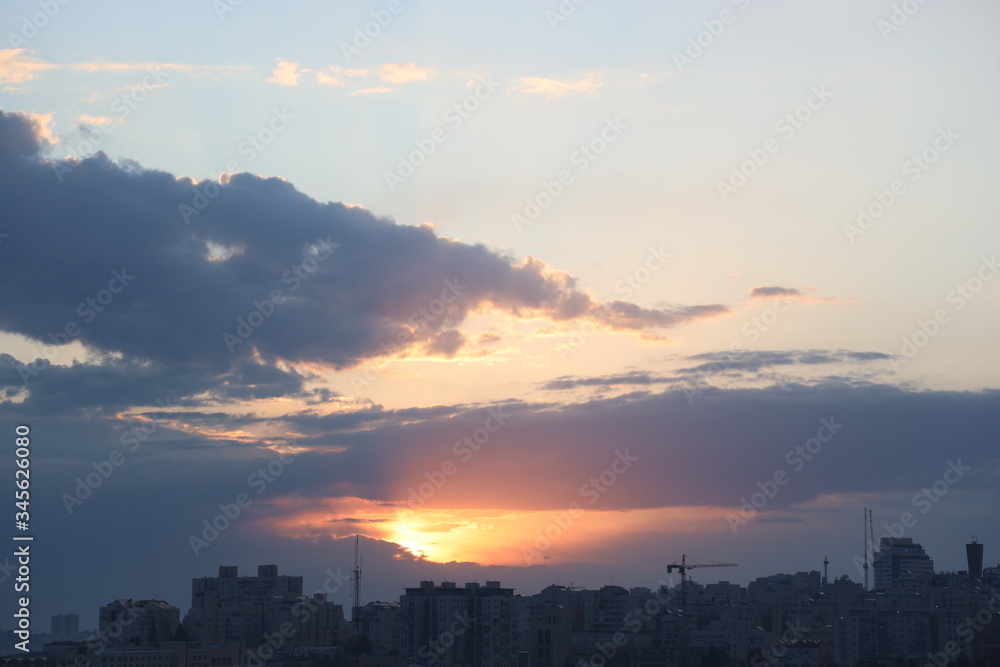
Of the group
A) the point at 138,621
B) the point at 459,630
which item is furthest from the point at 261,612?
the point at 459,630

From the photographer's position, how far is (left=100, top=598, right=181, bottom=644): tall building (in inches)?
4139

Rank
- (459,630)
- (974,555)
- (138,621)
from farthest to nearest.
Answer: (974,555), (138,621), (459,630)

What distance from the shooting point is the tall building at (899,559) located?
591ft

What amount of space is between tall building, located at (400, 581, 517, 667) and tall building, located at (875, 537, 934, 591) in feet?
328

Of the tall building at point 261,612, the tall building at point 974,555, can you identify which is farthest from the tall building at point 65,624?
the tall building at point 974,555

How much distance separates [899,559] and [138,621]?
119 metres

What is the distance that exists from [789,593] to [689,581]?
27.5 m

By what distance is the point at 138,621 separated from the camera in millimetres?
107875

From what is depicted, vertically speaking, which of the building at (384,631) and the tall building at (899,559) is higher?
the tall building at (899,559)

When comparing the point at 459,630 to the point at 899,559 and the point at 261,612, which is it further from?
the point at 899,559

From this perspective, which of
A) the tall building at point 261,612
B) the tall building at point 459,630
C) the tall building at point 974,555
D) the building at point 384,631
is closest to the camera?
the tall building at point 459,630

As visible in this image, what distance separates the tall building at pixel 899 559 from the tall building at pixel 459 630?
100035 mm

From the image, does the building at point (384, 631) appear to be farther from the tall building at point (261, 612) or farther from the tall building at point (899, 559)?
the tall building at point (899, 559)

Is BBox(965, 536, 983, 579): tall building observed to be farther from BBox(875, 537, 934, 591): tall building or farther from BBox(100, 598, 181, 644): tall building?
BBox(100, 598, 181, 644): tall building
